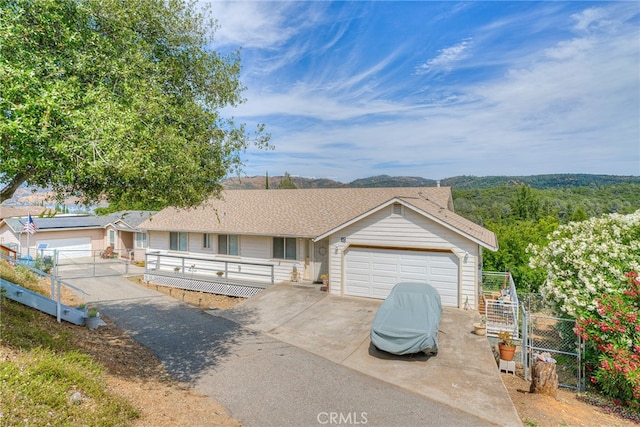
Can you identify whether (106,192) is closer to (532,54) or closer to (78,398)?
(78,398)

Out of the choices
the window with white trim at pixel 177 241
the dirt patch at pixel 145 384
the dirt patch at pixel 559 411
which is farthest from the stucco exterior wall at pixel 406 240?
the window with white trim at pixel 177 241

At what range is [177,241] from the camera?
21.2 metres

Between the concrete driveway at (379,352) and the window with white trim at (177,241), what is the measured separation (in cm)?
806

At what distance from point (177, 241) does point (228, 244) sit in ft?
13.2

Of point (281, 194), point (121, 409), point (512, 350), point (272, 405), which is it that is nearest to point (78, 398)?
point (121, 409)

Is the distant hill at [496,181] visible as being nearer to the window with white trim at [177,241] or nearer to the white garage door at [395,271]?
the window with white trim at [177,241]

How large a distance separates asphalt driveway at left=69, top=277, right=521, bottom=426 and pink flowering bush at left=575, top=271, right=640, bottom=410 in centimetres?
257

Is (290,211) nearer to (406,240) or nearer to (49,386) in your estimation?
(406,240)

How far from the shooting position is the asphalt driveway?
22.1ft

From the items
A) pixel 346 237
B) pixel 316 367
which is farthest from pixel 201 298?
pixel 316 367

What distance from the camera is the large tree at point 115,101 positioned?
5078 millimetres

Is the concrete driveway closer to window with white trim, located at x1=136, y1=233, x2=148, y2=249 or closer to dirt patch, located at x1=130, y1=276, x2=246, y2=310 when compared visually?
dirt patch, located at x1=130, y1=276, x2=246, y2=310

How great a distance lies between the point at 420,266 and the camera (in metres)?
13.9

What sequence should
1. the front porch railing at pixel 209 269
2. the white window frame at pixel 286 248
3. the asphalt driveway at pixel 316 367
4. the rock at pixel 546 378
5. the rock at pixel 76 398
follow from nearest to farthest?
the rock at pixel 76 398
the asphalt driveway at pixel 316 367
the rock at pixel 546 378
the white window frame at pixel 286 248
the front porch railing at pixel 209 269
